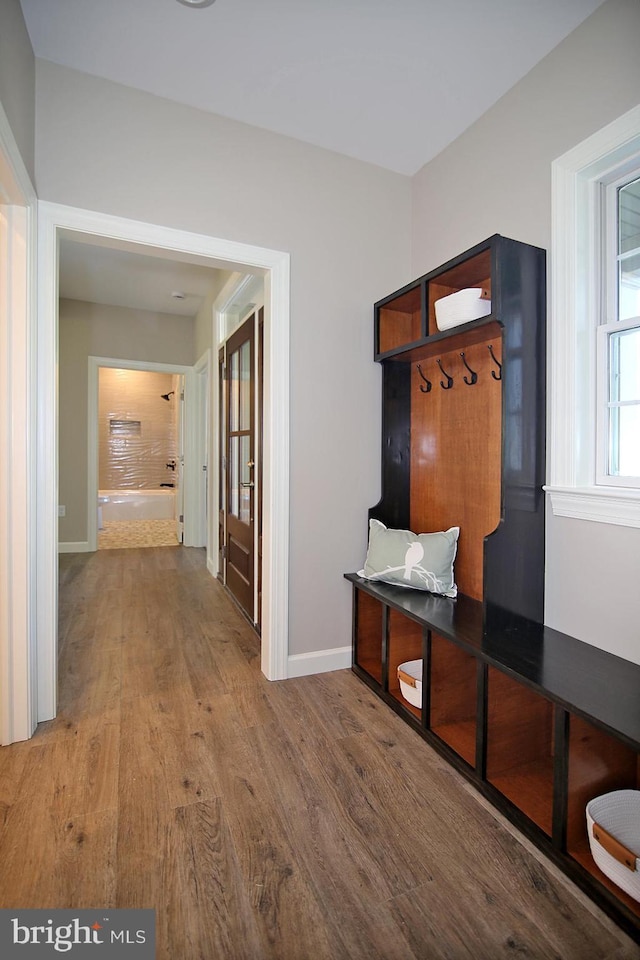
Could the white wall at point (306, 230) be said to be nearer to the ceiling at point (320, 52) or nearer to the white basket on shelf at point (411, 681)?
the ceiling at point (320, 52)

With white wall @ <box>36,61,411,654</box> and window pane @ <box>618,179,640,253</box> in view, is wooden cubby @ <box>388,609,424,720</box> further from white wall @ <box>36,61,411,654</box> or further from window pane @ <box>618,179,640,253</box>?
window pane @ <box>618,179,640,253</box>

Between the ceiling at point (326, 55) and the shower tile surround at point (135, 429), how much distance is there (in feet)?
20.0

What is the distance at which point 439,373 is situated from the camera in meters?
2.40

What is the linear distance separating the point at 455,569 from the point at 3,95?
2.40m

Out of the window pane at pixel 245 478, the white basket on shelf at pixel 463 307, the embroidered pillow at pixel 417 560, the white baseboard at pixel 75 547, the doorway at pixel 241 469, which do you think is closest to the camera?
Answer: the white basket on shelf at pixel 463 307

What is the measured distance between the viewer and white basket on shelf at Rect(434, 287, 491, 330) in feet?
6.22

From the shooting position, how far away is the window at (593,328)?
166cm

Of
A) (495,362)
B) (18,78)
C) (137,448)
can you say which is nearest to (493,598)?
(495,362)

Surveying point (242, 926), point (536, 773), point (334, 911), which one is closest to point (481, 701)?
point (536, 773)

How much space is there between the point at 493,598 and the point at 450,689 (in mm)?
403

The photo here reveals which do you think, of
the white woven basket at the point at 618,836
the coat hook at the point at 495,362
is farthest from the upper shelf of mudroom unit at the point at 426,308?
the white woven basket at the point at 618,836

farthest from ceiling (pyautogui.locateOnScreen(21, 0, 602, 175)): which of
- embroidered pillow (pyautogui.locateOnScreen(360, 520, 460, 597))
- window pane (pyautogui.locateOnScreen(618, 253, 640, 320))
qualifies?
embroidered pillow (pyautogui.locateOnScreen(360, 520, 460, 597))

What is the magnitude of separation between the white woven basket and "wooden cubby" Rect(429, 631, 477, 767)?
0.56 metres

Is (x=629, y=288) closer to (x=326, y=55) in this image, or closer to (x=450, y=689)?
(x=326, y=55)
